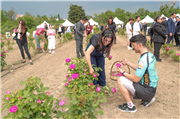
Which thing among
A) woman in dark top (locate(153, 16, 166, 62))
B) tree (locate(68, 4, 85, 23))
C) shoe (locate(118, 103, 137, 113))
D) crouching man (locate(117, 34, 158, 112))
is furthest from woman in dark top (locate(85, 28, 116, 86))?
tree (locate(68, 4, 85, 23))

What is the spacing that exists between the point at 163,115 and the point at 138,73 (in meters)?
0.90

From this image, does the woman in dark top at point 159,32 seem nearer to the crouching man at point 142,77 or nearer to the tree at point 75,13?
the crouching man at point 142,77

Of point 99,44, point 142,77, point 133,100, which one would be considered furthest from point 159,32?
point 99,44

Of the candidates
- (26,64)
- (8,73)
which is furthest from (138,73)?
(26,64)

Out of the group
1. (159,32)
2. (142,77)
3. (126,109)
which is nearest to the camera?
(142,77)

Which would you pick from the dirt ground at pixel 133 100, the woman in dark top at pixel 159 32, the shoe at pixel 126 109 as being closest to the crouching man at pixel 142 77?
the shoe at pixel 126 109

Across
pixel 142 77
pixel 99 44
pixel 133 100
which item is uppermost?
pixel 99 44

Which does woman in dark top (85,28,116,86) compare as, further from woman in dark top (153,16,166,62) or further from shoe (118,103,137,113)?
woman in dark top (153,16,166,62)

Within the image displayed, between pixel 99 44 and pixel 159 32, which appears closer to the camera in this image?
pixel 99 44

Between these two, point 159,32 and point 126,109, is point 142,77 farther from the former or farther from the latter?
point 159,32

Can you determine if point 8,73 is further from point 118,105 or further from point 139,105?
point 139,105

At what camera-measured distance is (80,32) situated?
514 cm

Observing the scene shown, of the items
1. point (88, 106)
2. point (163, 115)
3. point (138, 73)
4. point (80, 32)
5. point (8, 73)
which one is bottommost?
point (163, 115)

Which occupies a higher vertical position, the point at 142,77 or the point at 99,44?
the point at 99,44
